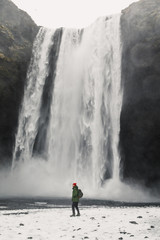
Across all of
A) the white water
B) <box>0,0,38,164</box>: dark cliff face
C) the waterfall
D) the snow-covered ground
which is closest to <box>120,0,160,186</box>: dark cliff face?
the waterfall

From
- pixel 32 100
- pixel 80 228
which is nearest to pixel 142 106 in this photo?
pixel 32 100

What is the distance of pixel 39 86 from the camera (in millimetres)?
35438

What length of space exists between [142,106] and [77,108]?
762 cm

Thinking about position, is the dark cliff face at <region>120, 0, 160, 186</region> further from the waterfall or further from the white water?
the white water

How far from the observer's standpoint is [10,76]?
3456 centimetres

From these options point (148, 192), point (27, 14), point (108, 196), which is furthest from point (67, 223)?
point (27, 14)

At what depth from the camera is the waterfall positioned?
30719mm

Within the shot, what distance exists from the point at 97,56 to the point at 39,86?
316 inches

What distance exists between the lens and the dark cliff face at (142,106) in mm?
30833

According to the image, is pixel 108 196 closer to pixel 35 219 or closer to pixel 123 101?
pixel 123 101

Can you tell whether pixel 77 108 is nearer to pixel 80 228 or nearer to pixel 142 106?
pixel 142 106

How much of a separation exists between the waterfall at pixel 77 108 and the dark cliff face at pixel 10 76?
92cm

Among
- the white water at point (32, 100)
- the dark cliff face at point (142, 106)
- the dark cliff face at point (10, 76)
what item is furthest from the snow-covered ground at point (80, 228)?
the dark cliff face at point (10, 76)

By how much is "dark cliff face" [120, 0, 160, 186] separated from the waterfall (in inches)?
49.3
